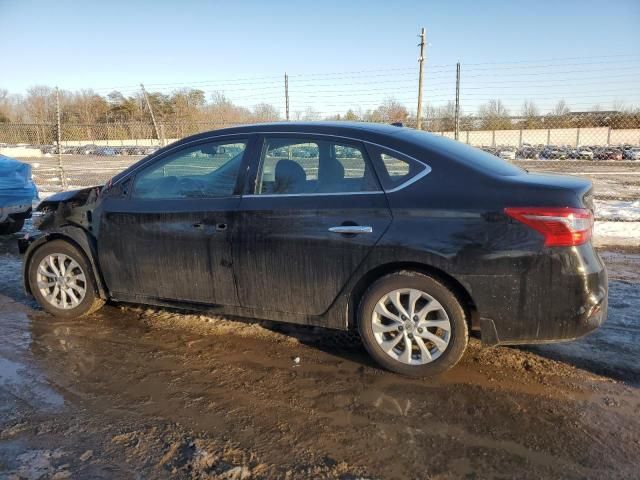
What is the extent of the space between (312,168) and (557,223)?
5.45 feet

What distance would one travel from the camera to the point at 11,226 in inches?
335

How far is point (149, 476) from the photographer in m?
2.44

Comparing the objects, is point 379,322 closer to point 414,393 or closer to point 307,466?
point 414,393

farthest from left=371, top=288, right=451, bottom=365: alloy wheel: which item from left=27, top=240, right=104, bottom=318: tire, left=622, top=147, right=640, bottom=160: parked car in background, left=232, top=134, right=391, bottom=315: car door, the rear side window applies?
left=622, top=147, right=640, bottom=160: parked car in background

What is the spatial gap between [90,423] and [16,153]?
148ft

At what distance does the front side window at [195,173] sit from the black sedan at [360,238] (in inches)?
0.4

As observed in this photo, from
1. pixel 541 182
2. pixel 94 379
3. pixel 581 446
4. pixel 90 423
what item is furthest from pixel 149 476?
pixel 541 182

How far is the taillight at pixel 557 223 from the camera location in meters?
2.98

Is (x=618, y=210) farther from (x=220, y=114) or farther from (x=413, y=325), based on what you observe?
(x=220, y=114)

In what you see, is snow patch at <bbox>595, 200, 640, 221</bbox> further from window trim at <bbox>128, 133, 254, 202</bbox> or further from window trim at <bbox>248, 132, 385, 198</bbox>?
window trim at <bbox>128, 133, 254, 202</bbox>

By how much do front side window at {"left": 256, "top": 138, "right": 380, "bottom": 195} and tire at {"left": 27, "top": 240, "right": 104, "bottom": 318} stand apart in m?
1.93

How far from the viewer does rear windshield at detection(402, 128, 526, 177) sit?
3.36m

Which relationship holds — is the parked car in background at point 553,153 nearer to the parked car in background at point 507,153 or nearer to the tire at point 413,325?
the parked car in background at point 507,153

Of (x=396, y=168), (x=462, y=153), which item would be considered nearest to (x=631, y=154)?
(x=462, y=153)
